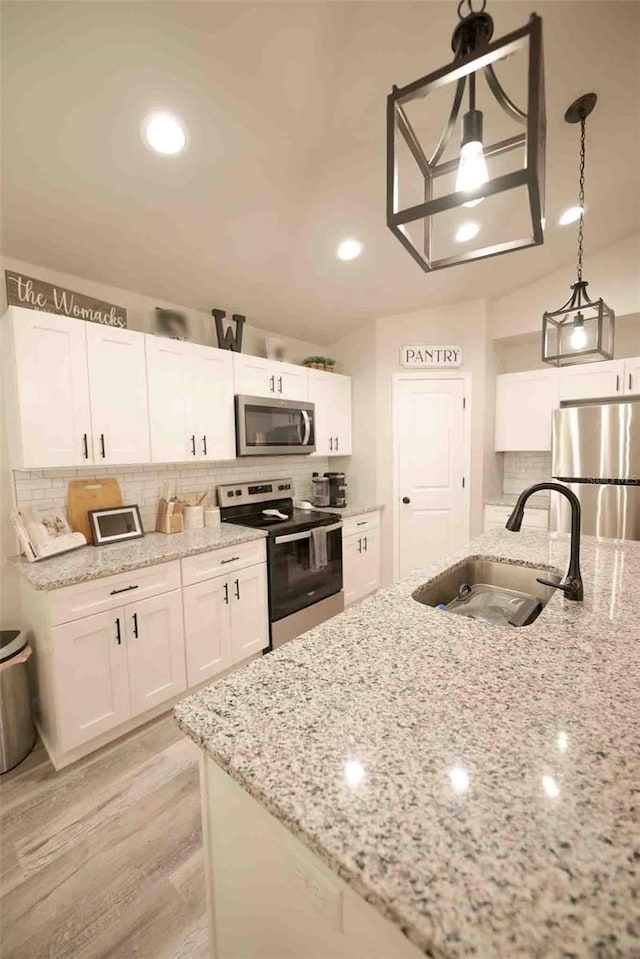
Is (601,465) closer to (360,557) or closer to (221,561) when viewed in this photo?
(360,557)

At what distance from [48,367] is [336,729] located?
2.14 metres

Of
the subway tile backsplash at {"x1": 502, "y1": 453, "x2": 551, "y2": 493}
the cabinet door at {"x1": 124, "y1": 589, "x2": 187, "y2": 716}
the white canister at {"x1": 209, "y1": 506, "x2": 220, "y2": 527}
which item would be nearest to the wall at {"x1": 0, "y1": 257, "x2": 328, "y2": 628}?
the white canister at {"x1": 209, "y1": 506, "x2": 220, "y2": 527}

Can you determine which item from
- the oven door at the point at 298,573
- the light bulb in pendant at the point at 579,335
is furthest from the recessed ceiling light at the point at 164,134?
the oven door at the point at 298,573

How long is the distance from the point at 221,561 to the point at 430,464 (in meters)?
2.23

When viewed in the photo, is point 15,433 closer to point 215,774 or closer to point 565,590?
point 215,774

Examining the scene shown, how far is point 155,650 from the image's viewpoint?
2064 millimetres

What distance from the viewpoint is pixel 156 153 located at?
5.81 ft

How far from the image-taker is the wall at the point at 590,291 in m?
3.04

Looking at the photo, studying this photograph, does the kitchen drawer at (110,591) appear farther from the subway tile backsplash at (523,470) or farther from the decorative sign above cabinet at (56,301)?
the subway tile backsplash at (523,470)

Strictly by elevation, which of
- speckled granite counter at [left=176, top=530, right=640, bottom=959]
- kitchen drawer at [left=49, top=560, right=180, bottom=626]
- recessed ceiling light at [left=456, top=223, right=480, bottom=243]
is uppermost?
recessed ceiling light at [left=456, top=223, right=480, bottom=243]

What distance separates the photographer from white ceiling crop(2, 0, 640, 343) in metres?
1.43

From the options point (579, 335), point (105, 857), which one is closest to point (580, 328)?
point (579, 335)

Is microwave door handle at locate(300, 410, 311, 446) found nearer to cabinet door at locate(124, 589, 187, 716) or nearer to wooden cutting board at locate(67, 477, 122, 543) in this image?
wooden cutting board at locate(67, 477, 122, 543)

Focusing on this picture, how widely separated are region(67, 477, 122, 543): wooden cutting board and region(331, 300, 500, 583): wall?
2.31 m
